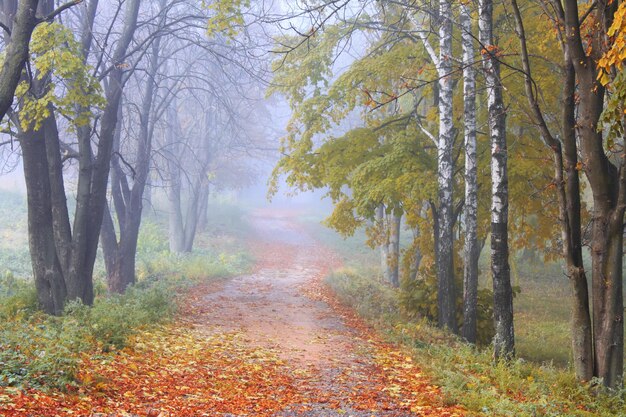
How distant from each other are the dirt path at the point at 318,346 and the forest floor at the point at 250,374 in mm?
15

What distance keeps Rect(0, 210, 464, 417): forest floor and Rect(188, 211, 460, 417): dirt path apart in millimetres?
15

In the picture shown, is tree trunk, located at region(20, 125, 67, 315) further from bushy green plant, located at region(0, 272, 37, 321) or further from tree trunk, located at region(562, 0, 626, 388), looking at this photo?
tree trunk, located at region(562, 0, 626, 388)

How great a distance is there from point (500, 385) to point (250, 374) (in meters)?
3.23

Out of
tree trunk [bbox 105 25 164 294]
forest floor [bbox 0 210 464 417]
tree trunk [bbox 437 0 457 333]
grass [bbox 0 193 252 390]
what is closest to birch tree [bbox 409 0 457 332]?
tree trunk [bbox 437 0 457 333]

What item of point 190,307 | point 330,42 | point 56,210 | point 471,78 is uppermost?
point 330,42

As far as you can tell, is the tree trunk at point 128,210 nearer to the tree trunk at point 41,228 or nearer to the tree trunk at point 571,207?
the tree trunk at point 41,228

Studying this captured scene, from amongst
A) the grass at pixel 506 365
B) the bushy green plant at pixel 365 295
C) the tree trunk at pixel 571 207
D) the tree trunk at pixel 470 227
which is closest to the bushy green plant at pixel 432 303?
the grass at pixel 506 365

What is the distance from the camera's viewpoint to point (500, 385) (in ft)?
23.9

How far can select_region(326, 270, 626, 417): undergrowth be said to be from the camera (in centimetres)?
642

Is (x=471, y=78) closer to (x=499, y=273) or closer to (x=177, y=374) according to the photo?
(x=499, y=273)

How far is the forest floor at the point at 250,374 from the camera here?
620cm

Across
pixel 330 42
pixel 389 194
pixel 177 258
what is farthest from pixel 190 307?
pixel 177 258

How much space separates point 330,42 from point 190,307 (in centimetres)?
746

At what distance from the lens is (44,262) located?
10.7 m
